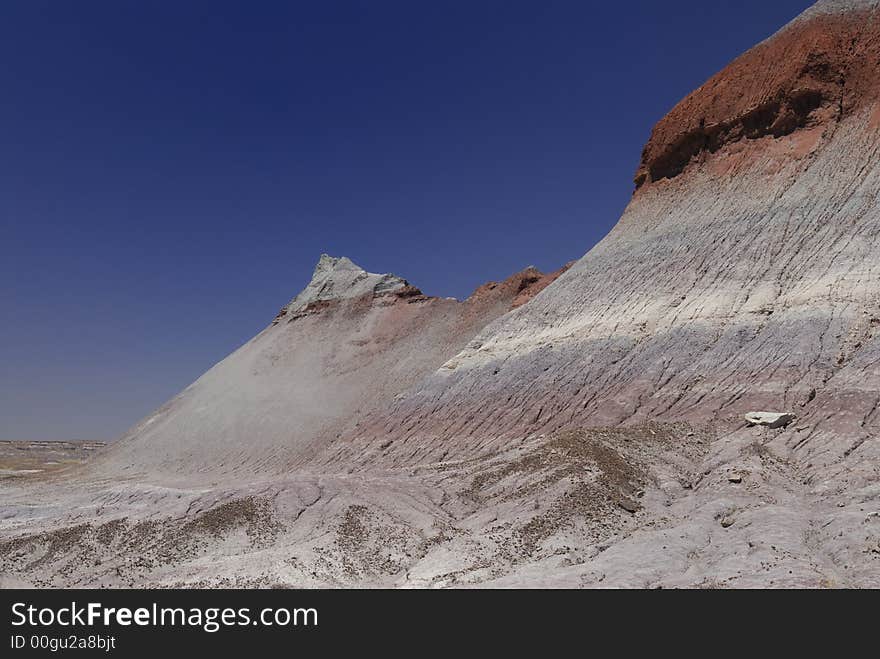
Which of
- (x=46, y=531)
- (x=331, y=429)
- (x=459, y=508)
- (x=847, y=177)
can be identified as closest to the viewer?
(x=459, y=508)

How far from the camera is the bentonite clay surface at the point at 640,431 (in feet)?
42.0

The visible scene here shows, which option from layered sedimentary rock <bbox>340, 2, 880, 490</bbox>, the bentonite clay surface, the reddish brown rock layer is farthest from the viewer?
the reddish brown rock layer

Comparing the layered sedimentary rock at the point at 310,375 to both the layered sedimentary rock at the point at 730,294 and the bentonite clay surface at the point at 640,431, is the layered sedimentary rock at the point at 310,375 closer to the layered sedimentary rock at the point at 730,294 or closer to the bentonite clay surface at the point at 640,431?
the bentonite clay surface at the point at 640,431

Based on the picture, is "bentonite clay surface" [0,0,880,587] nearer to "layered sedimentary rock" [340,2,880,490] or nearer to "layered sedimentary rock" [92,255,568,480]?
"layered sedimentary rock" [340,2,880,490]

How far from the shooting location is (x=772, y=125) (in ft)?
104

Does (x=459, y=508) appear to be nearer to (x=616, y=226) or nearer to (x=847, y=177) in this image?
(x=847, y=177)

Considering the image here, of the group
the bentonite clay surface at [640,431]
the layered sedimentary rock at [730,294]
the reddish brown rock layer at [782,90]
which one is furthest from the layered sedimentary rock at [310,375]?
the reddish brown rock layer at [782,90]

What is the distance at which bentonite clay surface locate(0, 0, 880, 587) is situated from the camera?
12805mm

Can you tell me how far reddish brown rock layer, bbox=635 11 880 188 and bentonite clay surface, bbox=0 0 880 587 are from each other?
133mm

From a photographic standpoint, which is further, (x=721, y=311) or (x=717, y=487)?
(x=721, y=311)

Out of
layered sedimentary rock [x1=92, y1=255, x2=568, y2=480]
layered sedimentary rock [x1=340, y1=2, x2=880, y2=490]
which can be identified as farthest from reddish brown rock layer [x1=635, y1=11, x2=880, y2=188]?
layered sedimentary rock [x1=92, y1=255, x2=568, y2=480]

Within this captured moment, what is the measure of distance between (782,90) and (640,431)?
2330cm

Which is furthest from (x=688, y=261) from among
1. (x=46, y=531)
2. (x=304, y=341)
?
(x=304, y=341)

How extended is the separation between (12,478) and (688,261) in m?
53.2
